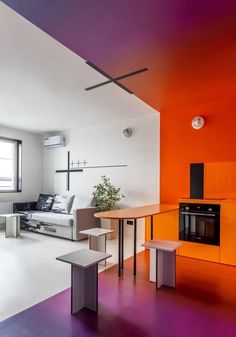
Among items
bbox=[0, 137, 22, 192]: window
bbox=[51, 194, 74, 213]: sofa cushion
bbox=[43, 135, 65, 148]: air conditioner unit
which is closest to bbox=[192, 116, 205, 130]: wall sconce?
bbox=[51, 194, 74, 213]: sofa cushion

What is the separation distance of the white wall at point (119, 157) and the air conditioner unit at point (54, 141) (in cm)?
16

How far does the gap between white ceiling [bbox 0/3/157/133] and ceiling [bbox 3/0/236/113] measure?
1.15ft

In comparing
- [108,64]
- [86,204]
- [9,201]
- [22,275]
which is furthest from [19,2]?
[9,201]

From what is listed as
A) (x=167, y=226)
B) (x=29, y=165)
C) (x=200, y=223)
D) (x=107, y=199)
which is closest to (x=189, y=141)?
(x=200, y=223)

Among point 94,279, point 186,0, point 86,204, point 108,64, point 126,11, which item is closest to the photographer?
point 186,0

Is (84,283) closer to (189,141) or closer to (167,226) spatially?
(167,226)

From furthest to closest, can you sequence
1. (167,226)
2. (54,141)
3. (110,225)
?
1. (54,141)
2. (110,225)
3. (167,226)

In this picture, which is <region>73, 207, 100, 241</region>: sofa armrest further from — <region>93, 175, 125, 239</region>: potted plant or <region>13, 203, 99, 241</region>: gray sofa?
<region>93, 175, 125, 239</region>: potted plant

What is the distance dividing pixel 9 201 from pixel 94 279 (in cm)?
469

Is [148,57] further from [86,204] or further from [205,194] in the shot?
[86,204]

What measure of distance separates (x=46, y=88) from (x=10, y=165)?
11.6 ft

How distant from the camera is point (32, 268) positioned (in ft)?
10.4

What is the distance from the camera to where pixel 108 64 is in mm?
2525

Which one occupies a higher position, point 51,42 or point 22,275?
point 51,42
